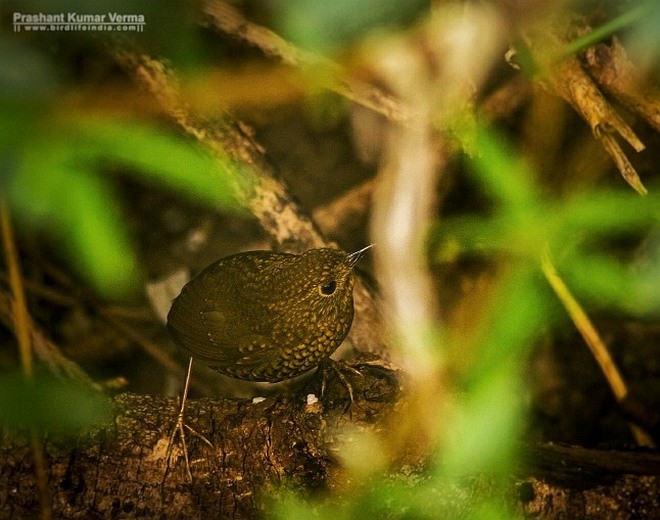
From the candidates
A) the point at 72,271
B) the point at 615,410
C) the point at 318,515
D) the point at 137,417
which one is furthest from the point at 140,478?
the point at 615,410

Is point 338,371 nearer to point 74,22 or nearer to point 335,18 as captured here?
point 335,18

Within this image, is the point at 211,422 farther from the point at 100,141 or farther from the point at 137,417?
the point at 100,141

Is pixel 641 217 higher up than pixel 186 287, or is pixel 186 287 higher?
pixel 641 217

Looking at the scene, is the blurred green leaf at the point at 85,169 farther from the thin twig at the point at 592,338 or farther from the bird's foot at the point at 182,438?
the thin twig at the point at 592,338

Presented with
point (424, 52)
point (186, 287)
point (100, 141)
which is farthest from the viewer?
point (424, 52)

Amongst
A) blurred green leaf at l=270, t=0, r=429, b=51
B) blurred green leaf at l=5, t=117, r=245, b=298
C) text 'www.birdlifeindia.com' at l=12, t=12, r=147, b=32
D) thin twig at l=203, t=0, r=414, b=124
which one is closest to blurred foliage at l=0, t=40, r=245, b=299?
blurred green leaf at l=5, t=117, r=245, b=298

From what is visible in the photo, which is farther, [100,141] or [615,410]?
[615,410]

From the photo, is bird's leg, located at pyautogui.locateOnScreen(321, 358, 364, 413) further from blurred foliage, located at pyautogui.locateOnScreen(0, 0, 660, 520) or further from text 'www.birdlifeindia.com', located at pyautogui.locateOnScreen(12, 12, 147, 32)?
text 'www.birdlifeindia.com', located at pyautogui.locateOnScreen(12, 12, 147, 32)
